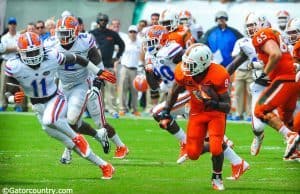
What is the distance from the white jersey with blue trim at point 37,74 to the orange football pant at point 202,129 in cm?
151

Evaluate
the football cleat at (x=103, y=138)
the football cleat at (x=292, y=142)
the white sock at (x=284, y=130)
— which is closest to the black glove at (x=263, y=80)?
the white sock at (x=284, y=130)

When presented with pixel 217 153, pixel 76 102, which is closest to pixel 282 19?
pixel 76 102

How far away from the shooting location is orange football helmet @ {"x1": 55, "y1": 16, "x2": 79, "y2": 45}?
11.3m

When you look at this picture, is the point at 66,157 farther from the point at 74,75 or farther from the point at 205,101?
the point at 205,101

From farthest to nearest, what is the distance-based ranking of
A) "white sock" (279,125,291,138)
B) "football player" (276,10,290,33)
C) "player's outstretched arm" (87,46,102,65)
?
"football player" (276,10,290,33)
"player's outstretched arm" (87,46,102,65)
"white sock" (279,125,291,138)

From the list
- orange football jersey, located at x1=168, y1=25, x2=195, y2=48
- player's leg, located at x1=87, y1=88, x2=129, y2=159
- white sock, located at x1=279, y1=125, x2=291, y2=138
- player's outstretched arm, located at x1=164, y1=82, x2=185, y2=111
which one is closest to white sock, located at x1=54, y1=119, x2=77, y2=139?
player's outstretched arm, located at x1=164, y1=82, x2=185, y2=111

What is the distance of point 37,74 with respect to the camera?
1023 cm

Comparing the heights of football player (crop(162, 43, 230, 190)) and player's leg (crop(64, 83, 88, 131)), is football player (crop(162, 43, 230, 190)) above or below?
above

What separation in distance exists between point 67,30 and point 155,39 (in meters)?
1.27

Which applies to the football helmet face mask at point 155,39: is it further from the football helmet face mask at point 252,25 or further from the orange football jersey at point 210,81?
the orange football jersey at point 210,81

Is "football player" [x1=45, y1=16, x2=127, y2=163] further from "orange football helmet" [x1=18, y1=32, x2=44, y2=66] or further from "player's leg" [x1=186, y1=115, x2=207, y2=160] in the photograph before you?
"player's leg" [x1=186, y1=115, x2=207, y2=160]

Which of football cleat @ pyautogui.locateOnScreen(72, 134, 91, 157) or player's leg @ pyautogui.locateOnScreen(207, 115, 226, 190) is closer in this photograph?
player's leg @ pyautogui.locateOnScreen(207, 115, 226, 190)

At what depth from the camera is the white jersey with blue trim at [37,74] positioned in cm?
1020

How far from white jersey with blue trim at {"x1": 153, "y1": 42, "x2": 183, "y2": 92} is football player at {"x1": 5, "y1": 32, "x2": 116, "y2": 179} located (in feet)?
6.17
